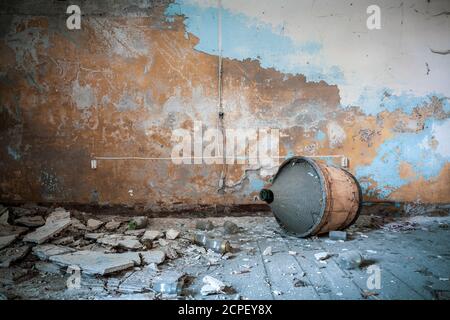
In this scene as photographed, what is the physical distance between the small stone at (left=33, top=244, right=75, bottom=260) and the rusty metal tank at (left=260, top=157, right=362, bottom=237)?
2.06 meters

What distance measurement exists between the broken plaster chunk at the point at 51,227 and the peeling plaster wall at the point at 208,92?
49cm

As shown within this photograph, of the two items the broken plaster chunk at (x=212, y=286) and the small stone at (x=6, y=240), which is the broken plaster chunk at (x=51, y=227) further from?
the broken plaster chunk at (x=212, y=286)

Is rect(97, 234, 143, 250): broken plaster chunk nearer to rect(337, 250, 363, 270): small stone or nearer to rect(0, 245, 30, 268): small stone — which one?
rect(0, 245, 30, 268): small stone

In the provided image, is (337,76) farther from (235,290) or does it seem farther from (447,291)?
(235,290)

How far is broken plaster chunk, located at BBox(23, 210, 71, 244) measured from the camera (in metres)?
3.22

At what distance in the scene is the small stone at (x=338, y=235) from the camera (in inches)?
133

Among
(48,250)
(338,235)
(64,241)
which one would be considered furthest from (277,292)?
(64,241)

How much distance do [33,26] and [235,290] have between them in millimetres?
4383

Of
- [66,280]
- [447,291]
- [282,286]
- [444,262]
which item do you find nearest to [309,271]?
[282,286]

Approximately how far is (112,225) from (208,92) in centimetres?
215

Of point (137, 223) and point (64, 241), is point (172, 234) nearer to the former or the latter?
point (137, 223)

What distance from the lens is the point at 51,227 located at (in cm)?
354

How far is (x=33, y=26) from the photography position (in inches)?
172

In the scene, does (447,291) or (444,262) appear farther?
(444,262)
